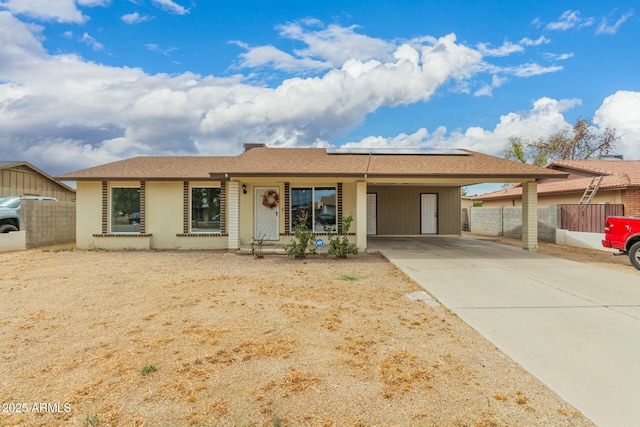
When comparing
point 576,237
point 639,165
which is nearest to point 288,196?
point 576,237

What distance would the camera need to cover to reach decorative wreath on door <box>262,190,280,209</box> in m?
13.0

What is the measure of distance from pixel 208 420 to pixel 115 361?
1.62 metres

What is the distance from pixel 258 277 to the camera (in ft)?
26.4

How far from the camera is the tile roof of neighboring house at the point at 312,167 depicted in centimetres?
1136

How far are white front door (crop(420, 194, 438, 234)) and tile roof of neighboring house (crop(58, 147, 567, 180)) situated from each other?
429 cm

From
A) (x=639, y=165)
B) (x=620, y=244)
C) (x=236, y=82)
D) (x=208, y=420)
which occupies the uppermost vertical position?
(x=236, y=82)

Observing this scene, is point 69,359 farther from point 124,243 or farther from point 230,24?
point 230,24

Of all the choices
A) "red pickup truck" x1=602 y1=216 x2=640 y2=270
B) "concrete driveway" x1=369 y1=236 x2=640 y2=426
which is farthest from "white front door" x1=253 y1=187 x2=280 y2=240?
"red pickup truck" x1=602 y1=216 x2=640 y2=270

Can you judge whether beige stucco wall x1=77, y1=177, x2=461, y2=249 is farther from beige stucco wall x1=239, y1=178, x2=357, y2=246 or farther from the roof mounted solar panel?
the roof mounted solar panel

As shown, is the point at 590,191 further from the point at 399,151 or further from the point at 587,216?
the point at 399,151

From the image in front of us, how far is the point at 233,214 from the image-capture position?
12.0 metres

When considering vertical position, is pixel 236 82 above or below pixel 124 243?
above

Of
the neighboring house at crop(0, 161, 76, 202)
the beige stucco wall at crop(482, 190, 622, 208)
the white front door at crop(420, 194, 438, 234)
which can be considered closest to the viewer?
the beige stucco wall at crop(482, 190, 622, 208)

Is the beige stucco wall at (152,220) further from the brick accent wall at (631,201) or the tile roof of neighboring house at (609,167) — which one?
the tile roof of neighboring house at (609,167)
